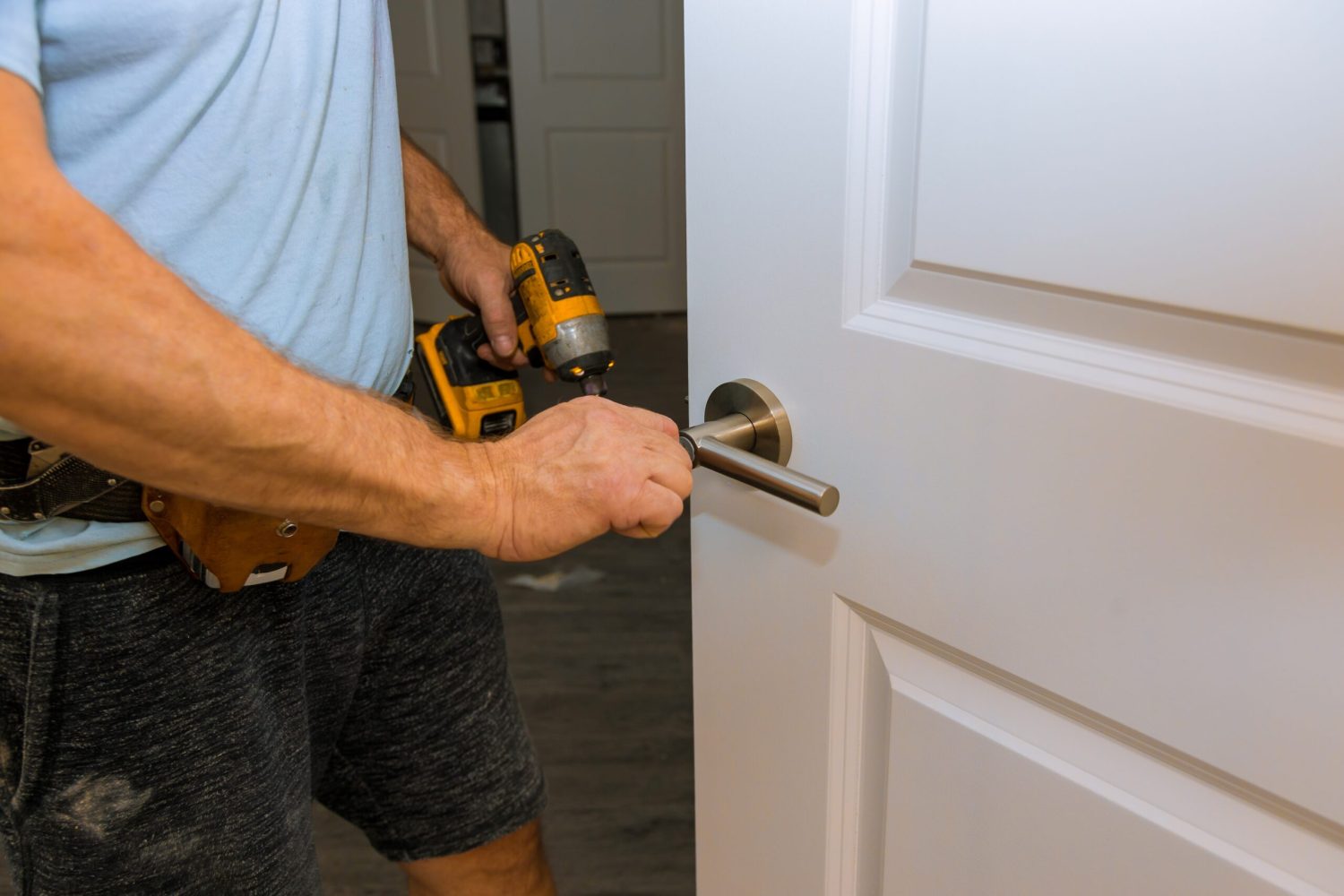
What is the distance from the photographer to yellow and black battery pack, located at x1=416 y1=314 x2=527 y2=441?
1.13 m

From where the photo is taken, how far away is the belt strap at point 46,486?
70 centimetres

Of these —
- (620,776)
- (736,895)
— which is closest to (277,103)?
(736,895)

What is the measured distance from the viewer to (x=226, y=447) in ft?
1.80

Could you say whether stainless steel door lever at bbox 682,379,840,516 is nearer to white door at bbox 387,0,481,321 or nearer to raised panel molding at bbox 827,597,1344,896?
raised panel molding at bbox 827,597,1344,896

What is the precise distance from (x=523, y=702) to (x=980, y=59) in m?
1.84

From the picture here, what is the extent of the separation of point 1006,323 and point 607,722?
1688 millimetres

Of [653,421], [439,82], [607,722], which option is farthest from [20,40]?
[439,82]

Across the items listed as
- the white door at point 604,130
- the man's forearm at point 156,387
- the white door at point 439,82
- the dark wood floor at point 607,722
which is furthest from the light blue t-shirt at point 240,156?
the white door at point 604,130

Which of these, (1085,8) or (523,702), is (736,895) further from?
(523,702)

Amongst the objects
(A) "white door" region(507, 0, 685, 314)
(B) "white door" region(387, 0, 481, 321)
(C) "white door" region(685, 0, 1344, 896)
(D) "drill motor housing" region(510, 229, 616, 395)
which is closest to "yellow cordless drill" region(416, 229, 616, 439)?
(D) "drill motor housing" region(510, 229, 616, 395)

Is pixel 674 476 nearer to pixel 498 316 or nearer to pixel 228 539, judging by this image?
pixel 228 539

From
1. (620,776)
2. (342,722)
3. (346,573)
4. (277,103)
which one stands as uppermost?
(277,103)

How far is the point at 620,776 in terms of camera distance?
77.5 inches

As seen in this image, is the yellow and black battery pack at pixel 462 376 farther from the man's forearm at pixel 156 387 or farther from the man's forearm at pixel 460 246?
the man's forearm at pixel 156 387
